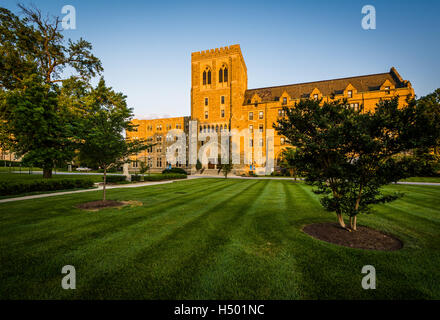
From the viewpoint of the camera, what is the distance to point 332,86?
145ft

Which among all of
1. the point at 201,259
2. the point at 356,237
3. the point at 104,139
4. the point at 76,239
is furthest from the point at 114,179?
the point at 356,237

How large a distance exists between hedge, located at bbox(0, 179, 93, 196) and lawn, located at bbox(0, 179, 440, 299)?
6.35 meters

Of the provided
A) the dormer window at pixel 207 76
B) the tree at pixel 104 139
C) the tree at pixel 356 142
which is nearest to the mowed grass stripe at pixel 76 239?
the tree at pixel 104 139

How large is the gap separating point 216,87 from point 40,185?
140 ft

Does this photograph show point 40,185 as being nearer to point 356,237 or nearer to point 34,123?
point 34,123

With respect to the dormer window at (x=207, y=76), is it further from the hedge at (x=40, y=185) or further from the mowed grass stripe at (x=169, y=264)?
the mowed grass stripe at (x=169, y=264)

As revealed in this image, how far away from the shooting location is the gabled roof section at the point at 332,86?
40.6 meters

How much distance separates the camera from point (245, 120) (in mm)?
46812

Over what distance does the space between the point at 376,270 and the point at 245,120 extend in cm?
4478

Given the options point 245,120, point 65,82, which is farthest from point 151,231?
point 245,120

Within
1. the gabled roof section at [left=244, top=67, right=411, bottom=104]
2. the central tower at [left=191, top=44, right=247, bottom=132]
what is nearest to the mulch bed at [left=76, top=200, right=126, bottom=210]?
the central tower at [left=191, top=44, right=247, bottom=132]

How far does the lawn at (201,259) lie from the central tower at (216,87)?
41580mm

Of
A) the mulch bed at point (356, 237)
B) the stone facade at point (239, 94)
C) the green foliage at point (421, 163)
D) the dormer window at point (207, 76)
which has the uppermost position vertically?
the dormer window at point (207, 76)

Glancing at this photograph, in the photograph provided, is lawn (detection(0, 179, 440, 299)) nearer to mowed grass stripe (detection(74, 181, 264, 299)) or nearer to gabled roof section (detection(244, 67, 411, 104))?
mowed grass stripe (detection(74, 181, 264, 299))
